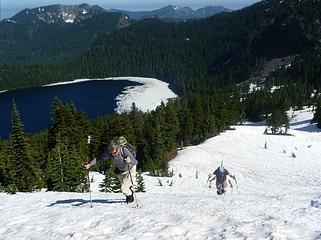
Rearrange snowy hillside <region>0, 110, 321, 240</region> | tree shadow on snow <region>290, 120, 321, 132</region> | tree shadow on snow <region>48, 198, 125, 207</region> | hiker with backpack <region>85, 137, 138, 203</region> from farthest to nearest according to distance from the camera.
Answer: tree shadow on snow <region>290, 120, 321, 132</region> → tree shadow on snow <region>48, 198, 125, 207</region> → hiker with backpack <region>85, 137, 138, 203</region> → snowy hillside <region>0, 110, 321, 240</region>

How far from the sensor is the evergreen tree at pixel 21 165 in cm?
4672

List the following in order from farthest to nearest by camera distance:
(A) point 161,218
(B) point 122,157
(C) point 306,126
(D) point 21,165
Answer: (C) point 306,126 < (D) point 21,165 < (B) point 122,157 < (A) point 161,218

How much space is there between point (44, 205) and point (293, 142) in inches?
2298

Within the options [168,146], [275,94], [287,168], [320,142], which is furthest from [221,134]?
[275,94]

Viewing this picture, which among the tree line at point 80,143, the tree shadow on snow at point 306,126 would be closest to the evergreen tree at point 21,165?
the tree line at point 80,143

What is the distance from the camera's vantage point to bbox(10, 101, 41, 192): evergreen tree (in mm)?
46719

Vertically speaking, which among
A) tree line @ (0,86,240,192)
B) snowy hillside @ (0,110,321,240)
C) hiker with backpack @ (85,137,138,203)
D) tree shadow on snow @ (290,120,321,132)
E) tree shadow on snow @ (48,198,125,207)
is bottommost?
tree shadow on snow @ (290,120,321,132)

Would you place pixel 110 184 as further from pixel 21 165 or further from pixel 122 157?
pixel 122 157

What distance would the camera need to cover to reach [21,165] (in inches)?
1898

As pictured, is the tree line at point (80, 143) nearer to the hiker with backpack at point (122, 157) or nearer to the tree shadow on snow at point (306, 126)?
the tree shadow on snow at point (306, 126)

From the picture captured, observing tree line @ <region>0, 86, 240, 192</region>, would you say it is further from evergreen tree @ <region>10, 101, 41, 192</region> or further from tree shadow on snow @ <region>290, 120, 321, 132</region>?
tree shadow on snow @ <region>290, 120, 321, 132</region>

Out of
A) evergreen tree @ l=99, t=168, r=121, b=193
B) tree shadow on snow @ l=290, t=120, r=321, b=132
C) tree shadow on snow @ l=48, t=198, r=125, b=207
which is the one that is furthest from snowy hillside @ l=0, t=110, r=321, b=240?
tree shadow on snow @ l=290, t=120, r=321, b=132

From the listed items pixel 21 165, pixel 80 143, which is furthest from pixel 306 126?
pixel 21 165

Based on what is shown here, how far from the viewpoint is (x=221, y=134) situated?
7769cm
